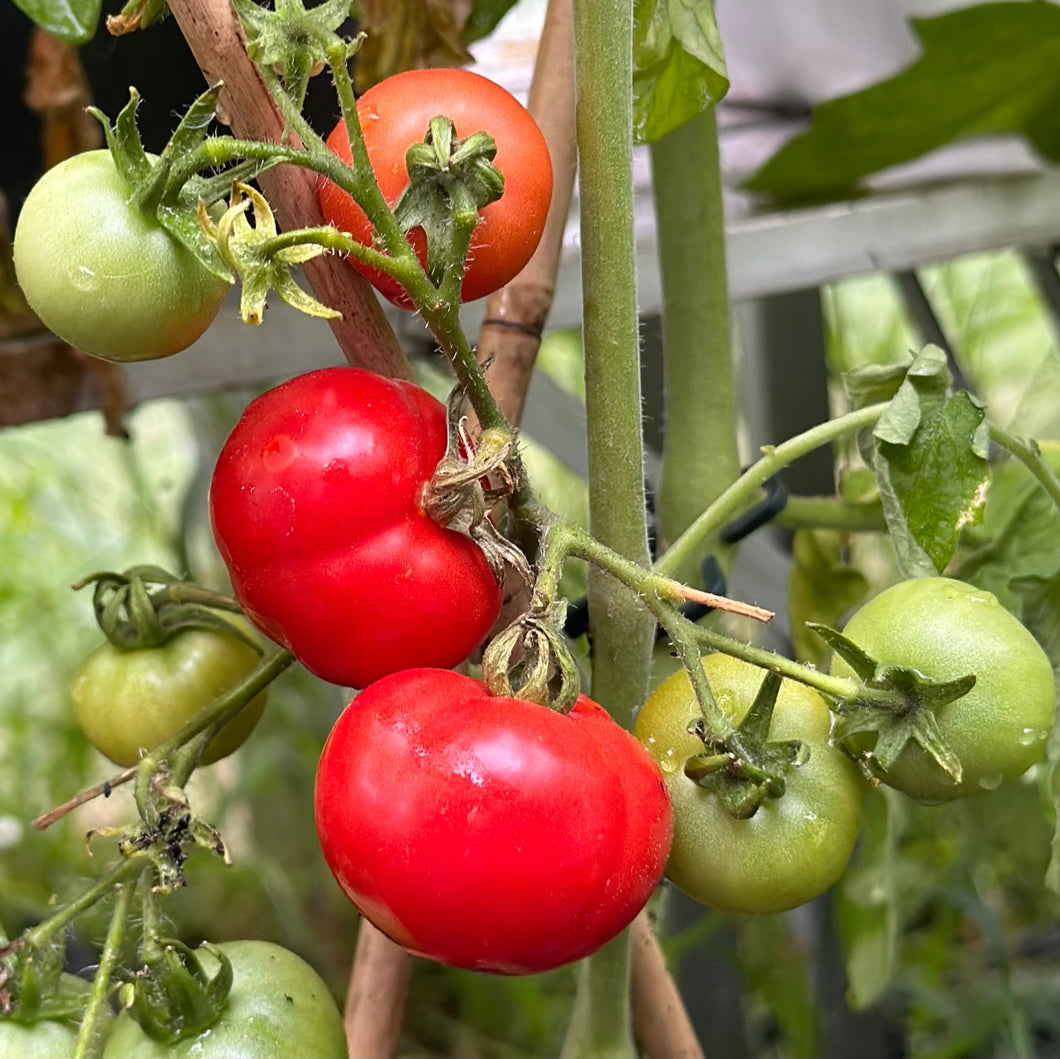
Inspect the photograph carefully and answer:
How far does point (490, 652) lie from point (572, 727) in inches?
1.2

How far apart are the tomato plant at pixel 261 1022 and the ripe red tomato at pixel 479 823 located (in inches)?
4.4

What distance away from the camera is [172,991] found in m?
0.38

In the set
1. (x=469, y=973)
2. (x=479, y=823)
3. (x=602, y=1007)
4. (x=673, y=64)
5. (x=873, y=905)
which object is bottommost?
(x=469, y=973)

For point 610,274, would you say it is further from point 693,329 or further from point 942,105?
point 942,105

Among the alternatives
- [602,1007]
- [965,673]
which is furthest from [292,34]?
[602,1007]

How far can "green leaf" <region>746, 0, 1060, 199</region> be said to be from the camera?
2.81ft

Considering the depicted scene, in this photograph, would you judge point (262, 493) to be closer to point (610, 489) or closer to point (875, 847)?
point (610, 489)

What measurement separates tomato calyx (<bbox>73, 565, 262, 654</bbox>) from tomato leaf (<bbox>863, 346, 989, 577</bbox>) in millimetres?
271

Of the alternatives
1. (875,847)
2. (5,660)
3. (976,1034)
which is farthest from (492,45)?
(5,660)

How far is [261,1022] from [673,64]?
0.39 meters

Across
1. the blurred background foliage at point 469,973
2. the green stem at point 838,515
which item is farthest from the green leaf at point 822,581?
the blurred background foliage at point 469,973

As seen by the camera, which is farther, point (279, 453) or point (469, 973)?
point (469, 973)

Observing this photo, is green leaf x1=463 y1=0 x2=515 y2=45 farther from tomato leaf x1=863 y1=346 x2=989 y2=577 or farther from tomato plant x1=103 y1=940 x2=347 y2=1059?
tomato plant x1=103 y1=940 x2=347 y2=1059

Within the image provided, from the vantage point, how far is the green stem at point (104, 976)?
0.38m
